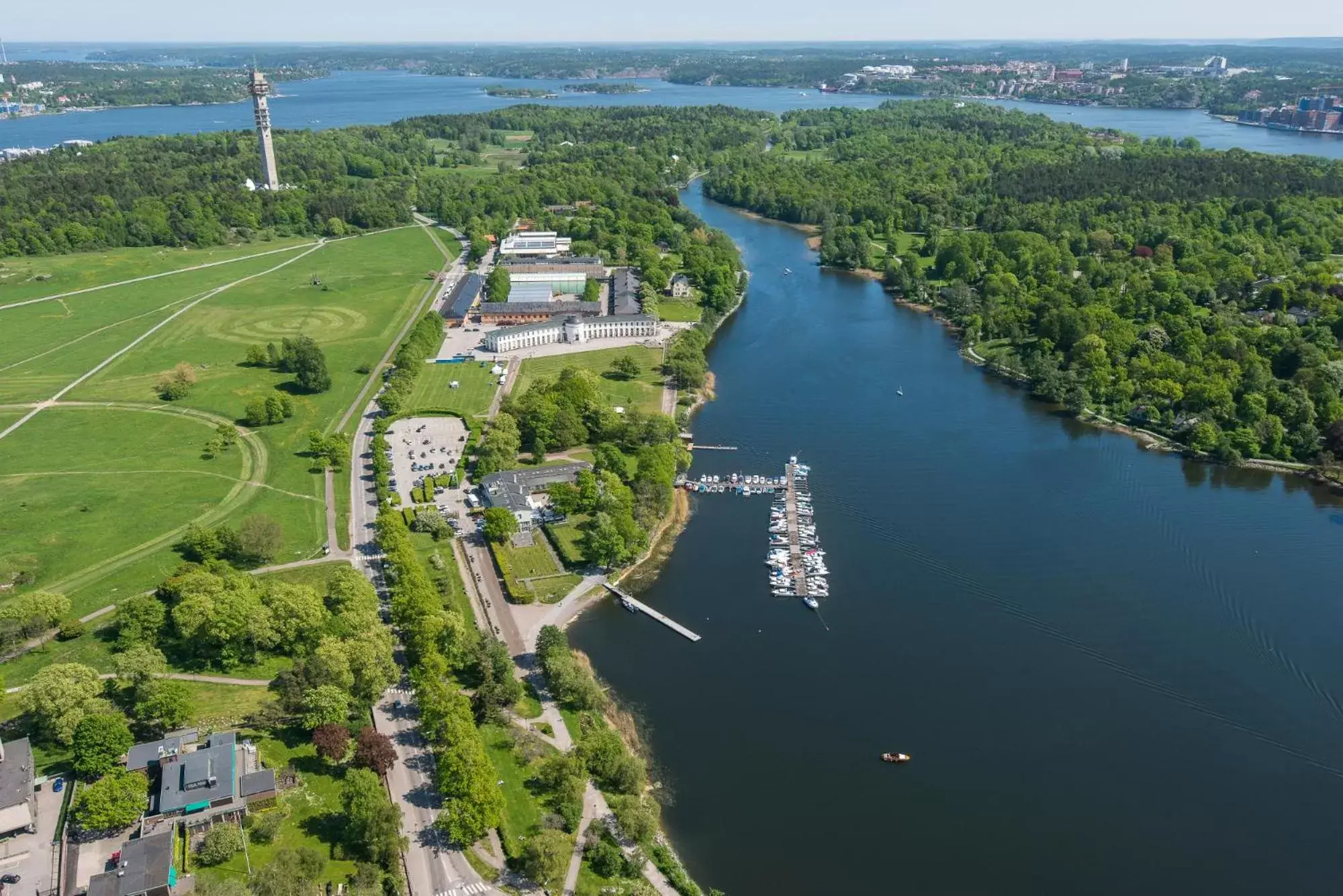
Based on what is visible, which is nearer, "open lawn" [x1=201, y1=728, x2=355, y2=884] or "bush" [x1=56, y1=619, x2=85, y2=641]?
"open lawn" [x1=201, y1=728, x2=355, y2=884]

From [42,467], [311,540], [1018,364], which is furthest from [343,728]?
[1018,364]

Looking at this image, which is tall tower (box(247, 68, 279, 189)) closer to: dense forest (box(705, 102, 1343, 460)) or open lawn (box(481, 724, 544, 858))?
dense forest (box(705, 102, 1343, 460))

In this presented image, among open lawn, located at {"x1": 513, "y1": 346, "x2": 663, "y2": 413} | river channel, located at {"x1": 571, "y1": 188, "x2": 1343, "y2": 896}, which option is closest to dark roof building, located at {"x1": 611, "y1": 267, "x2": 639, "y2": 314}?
open lawn, located at {"x1": 513, "y1": 346, "x2": 663, "y2": 413}

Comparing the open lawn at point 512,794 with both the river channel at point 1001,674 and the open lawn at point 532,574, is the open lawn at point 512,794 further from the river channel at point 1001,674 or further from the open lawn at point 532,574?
the open lawn at point 532,574

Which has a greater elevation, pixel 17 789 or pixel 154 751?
→ pixel 17 789

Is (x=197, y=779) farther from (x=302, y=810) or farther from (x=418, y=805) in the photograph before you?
(x=418, y=805)

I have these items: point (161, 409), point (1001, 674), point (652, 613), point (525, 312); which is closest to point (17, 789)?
point (652, 613)

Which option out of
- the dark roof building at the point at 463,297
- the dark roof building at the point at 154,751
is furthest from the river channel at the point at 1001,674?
the dark roof building at the point at 463,297
